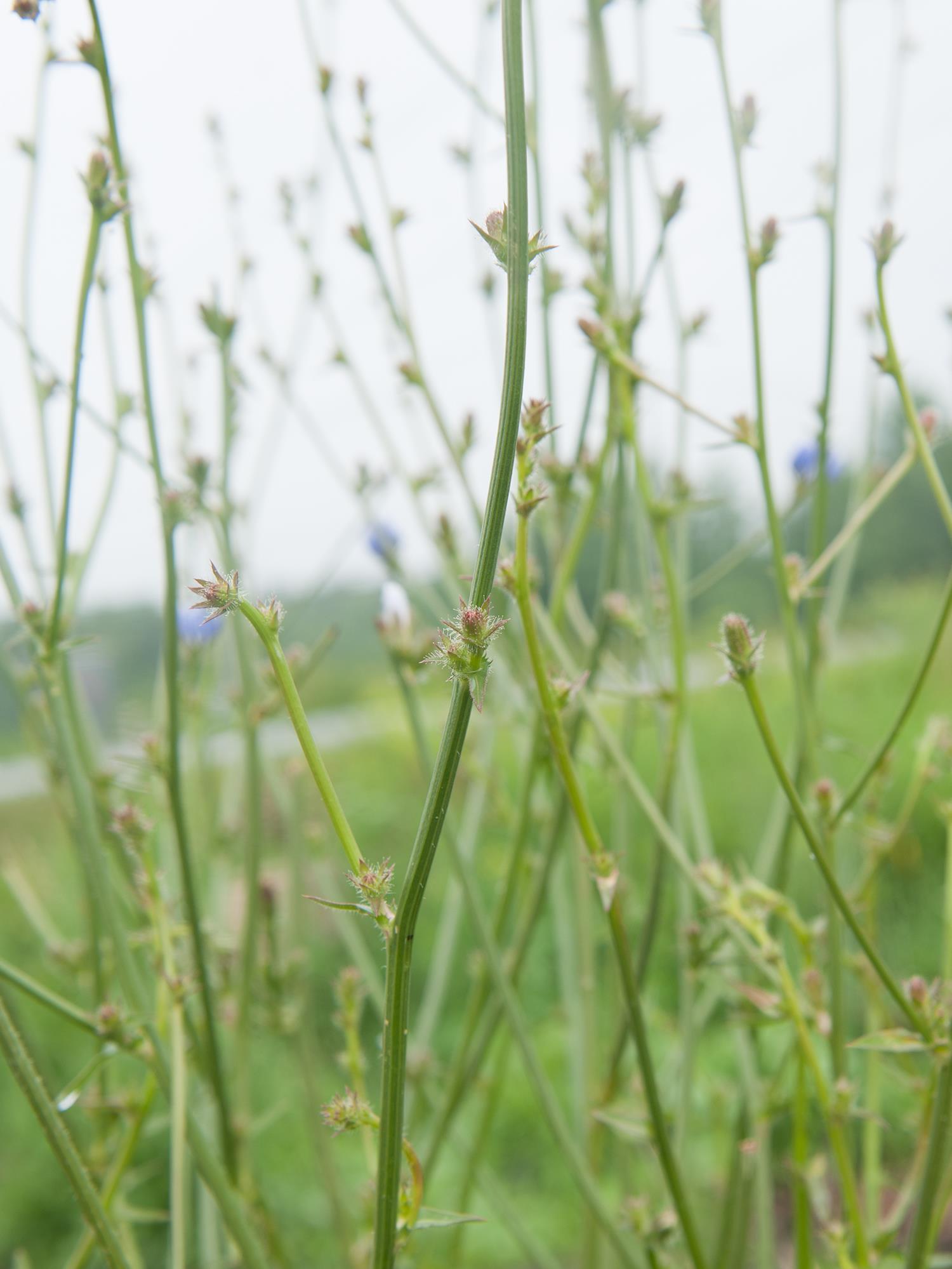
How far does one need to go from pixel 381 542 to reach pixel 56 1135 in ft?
1.62

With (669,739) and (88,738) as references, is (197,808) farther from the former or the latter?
(669,739)

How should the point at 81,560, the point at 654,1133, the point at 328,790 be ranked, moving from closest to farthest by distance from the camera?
the point at 328,790, the point at 654,1133, the point at 81,560

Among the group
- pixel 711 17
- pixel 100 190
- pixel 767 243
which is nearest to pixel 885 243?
pixel 767 243

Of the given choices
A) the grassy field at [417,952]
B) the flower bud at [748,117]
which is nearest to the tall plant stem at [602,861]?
the grassy field at [417,952]

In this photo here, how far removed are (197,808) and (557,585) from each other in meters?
0.51

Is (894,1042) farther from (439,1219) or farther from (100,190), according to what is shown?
(100,190)

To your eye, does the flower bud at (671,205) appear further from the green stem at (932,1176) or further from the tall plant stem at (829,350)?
the green stem at (932,1176)

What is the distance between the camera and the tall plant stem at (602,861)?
436 millimetres

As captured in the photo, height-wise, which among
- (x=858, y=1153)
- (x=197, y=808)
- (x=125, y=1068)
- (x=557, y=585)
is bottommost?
(x=858, y=1153)

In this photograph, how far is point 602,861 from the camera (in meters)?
0.49

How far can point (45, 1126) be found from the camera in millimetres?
459

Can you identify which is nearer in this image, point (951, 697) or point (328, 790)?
point (328, 790)

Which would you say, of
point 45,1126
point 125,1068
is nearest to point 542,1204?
point 125,1068

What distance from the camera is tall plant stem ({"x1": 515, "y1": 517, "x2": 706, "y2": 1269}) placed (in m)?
0.44
